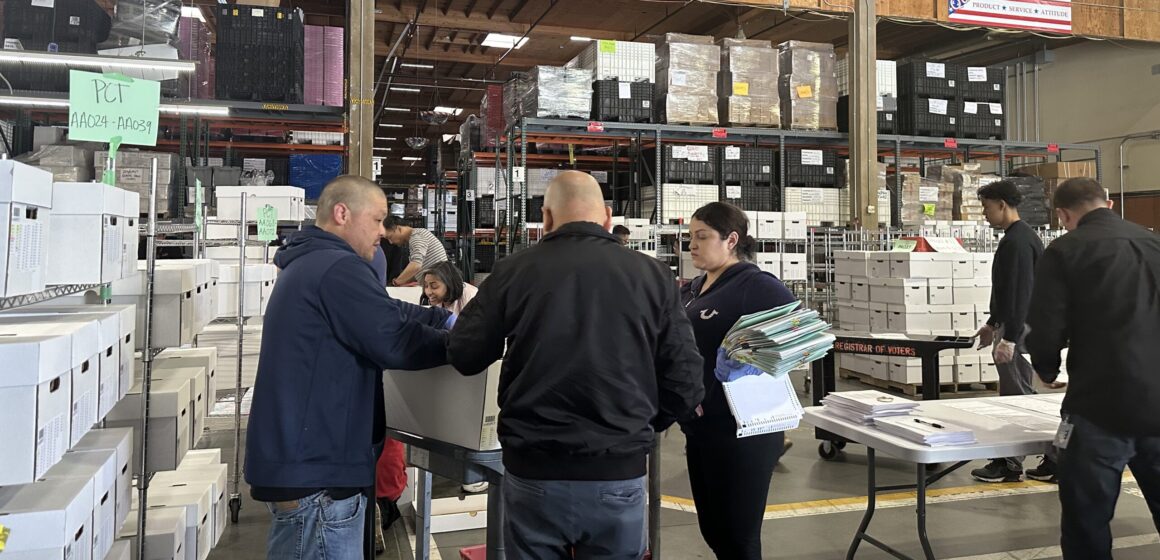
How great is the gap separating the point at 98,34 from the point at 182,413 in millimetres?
6396

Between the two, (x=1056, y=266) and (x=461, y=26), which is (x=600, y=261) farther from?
(x=461, y=26)

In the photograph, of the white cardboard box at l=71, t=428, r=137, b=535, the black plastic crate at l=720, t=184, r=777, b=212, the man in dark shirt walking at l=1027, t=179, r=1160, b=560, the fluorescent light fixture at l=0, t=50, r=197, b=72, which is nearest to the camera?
the white cardboard box at l=71, t=428, r=137, b=535

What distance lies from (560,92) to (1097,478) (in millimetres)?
7665

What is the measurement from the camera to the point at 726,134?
1015 cm

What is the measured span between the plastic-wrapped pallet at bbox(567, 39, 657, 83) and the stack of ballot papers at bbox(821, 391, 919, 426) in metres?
6.97

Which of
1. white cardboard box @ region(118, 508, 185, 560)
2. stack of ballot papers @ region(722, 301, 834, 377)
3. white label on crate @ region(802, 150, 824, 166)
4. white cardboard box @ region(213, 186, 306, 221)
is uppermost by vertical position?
white label on crate @ region(802, 150, 824, 166)

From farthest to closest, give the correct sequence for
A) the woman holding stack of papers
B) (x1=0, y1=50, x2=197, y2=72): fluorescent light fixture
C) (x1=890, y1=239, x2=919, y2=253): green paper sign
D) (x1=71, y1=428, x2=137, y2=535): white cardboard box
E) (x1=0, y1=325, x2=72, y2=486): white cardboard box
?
(x1=890, y1=239, x2=919, y2=253): green paper sign
(x1=0, y1=50, x2=197, y2=72): fluorescent light fixture
the woman holding stack of papers
(x1=71, y1=428, x2=137, y2=535): white cardboard box
(x1=0, y1=325, x2=72, y2=486): white cardboard box

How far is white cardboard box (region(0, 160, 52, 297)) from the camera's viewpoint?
5.79 feet

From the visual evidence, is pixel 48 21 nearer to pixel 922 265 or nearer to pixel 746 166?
pixel 746 166

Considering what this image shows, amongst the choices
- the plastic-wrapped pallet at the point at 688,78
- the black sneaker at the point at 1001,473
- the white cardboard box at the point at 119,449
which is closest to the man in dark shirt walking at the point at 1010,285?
the black sneaker at the point at 1001,473

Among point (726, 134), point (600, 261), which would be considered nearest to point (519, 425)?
point (600, 261)

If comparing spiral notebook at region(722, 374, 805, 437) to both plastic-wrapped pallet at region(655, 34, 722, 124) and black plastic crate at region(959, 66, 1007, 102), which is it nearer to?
plastic-wrapped pallet at region(655, 34, 722, 124)

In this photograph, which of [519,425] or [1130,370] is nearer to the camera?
[519,425]

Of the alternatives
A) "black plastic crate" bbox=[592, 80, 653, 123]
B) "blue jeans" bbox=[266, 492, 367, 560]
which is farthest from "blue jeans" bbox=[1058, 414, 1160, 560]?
"black plastic crate" bbox=[592, 80, 653, 123]
